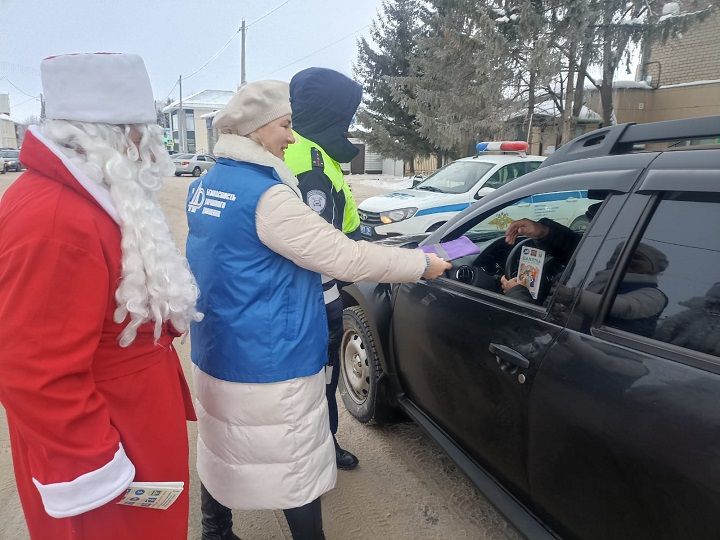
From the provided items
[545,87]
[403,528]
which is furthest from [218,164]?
[545,87]

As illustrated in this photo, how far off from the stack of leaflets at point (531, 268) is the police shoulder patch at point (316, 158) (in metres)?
1.00

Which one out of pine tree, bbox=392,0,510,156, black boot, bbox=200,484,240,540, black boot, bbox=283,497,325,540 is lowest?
black boot, bbox=200,484,240,540

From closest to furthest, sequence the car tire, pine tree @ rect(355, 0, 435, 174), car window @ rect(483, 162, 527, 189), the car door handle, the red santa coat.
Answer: the red santa coat → the car door handle → the car tire → car window @ rect(483, 162, 527, 189) → pine tree @ rect(355, 0, 435, 174)

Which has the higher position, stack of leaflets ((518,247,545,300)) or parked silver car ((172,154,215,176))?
parked silver car ((172,154,215,176))

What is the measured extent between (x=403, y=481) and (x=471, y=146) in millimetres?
15869

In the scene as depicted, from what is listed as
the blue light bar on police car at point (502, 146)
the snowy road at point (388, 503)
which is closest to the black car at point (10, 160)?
the blue light bar on police car at point (502, 146)

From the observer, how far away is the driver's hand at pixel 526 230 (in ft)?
8.29

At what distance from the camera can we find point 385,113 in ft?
69.0

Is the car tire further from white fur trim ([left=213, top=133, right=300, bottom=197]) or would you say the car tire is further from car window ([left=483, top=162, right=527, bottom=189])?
car window ([left=483, top=162, right=527, bottom=189])

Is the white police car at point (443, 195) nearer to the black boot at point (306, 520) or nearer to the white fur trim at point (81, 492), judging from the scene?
the black boot at point (306, 520)

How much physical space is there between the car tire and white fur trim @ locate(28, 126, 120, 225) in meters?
1.91

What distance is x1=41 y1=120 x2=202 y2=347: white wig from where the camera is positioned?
1.19 meters

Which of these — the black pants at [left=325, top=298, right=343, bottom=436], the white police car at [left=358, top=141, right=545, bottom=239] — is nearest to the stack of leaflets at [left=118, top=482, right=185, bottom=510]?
the black pants at [left=325, top=298, right=343, bottom=436]

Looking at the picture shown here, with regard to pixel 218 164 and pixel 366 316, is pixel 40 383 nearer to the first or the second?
pixel 218 164
